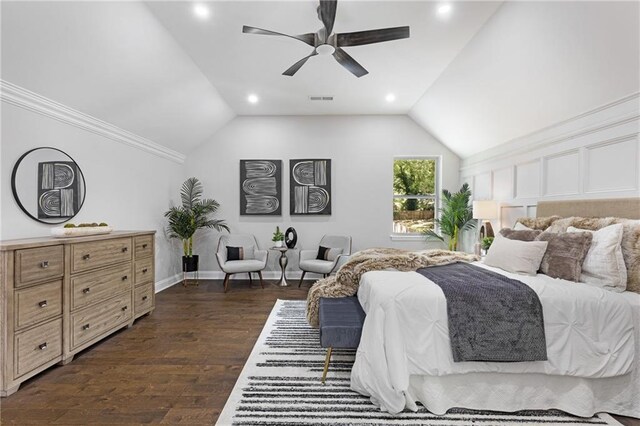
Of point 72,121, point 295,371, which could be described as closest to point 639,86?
point 295,371

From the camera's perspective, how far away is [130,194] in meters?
4.20

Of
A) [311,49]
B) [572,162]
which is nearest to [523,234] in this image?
[572,162]

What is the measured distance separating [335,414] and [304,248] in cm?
389

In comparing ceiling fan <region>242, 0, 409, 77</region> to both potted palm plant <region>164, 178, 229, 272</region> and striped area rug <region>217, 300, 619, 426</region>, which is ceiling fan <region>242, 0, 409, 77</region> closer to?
striped area rug <region>217, 300, 619, 426</region>

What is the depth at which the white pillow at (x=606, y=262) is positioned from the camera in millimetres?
2105

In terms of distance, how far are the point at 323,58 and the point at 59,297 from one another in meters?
3.53

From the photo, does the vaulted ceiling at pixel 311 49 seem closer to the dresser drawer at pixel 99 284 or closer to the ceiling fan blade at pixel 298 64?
the ceiling fan blade at pixel 298 64

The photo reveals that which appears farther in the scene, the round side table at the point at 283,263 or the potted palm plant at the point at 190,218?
the round side table at the point at 283,263

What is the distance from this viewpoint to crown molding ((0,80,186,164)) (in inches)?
101

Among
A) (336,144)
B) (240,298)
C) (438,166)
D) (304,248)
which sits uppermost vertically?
(336,144)

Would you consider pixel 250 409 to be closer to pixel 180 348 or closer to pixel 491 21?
pixel 180 348

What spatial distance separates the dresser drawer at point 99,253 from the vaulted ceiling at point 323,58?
4.96ft

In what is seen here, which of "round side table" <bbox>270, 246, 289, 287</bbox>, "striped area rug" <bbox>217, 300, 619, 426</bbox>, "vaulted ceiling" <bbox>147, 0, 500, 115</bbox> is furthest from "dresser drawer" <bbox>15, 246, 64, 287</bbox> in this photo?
"round side table" <bbox>270, 246, 289, 287</bbox>

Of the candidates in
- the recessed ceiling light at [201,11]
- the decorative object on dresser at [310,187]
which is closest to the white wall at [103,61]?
the recessed ceiling light at [201,11]
